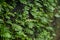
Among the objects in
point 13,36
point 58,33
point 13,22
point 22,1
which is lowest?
point 58,33

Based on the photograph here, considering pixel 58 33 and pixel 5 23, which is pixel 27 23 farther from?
pixel 58 33

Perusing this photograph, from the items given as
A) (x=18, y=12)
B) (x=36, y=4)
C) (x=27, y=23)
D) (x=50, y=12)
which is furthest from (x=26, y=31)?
(x=50, y=12)

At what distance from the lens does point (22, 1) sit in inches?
146

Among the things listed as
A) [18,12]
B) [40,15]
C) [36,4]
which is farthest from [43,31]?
[18,12]

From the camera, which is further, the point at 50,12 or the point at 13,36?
the point at 50,12

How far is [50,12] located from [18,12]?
1231 millimetres

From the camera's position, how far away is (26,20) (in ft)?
12.4

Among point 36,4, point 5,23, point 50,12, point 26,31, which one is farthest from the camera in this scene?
point 50,12

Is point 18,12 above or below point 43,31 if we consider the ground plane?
above

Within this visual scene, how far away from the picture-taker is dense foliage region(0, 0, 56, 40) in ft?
11.4

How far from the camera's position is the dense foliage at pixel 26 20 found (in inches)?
137

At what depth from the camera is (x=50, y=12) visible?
4.70 meters

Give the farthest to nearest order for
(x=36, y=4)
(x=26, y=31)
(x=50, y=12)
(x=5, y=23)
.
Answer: (x=50, y=12), (x=36, y=4), (x=26, y=31), (x=5, y=23)

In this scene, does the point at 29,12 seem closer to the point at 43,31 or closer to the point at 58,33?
the point at 43,31
